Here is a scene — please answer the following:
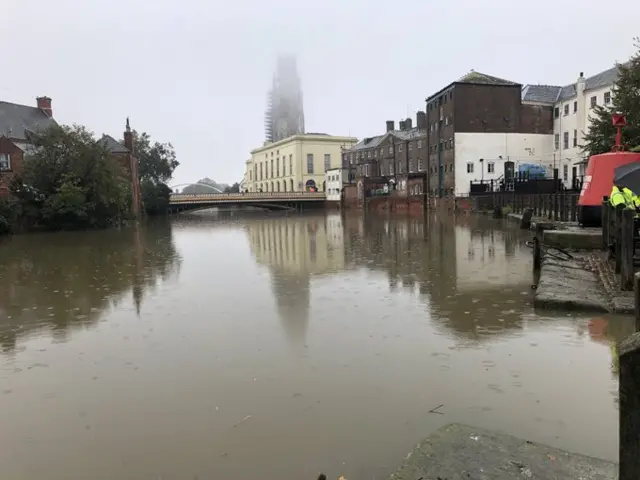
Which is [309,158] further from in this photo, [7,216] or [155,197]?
[7,216]

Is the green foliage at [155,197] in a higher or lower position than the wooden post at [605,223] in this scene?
higher

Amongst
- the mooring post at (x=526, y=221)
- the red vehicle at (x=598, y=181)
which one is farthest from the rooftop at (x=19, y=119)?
the red vehicle at (x=598, y=181)

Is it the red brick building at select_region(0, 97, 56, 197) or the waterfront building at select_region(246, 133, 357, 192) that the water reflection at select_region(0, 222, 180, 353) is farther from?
the waterfront building at select_region(246, 133, 357, 192)

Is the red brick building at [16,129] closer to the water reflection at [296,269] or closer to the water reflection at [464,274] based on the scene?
the water reflection at [296,269]

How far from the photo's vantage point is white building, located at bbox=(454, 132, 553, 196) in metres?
54.4

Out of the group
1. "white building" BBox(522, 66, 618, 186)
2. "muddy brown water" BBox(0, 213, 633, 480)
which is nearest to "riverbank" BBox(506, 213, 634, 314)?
"muddy brown water" BBox(0, 213, 633, 480)

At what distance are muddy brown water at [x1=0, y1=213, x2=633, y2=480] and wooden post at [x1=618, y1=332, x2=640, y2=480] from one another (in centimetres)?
231

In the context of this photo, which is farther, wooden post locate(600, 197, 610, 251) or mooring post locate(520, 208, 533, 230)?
mooring post locate(520, 208, 533, 230)

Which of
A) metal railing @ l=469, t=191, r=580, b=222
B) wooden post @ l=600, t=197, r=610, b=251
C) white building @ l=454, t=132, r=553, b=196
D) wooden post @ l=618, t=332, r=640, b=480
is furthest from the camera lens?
white building @ l=454, t=132, r=553, b=196

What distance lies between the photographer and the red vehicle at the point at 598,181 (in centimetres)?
1559

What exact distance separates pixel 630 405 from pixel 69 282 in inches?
575

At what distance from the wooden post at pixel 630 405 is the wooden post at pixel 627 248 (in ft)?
24.5

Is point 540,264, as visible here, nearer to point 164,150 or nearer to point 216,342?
point 216,342

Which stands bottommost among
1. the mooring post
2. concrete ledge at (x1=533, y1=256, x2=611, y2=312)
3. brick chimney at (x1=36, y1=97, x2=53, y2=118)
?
concrete ledge at (x1=533, y1=256, x2=611, y2=312)
